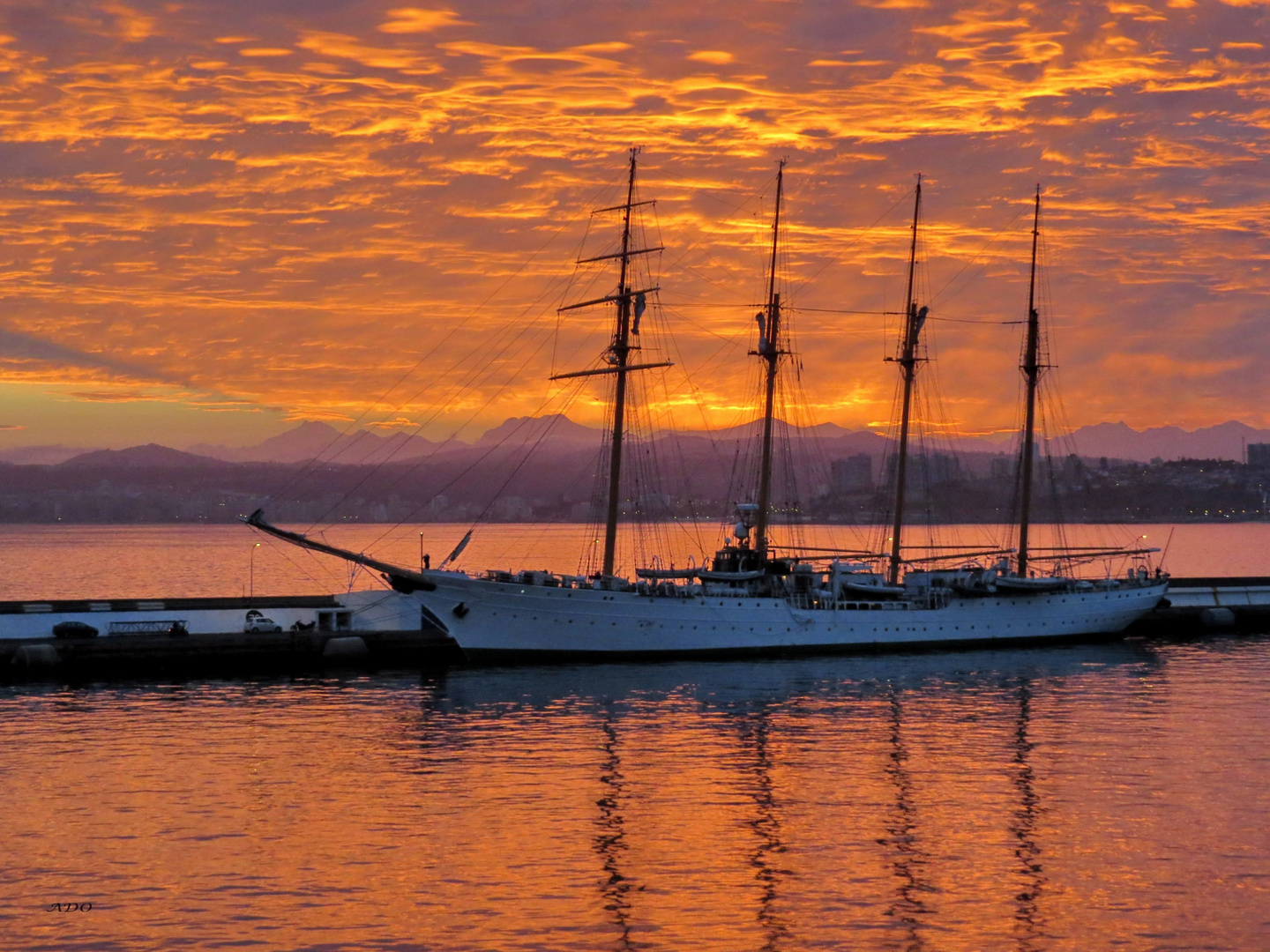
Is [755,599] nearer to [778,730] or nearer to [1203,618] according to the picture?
[778,730]

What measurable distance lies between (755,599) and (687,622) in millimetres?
3695

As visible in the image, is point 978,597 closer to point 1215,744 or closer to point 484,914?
point 1215,744

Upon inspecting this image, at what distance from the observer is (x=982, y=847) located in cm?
2650

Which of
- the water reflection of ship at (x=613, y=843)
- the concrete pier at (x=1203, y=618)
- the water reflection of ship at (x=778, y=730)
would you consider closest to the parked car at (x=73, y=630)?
the water reflection of ship at (x=778, y=730)

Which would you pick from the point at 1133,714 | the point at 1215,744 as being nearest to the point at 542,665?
the point at 1133,714

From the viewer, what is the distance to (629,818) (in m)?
28.8

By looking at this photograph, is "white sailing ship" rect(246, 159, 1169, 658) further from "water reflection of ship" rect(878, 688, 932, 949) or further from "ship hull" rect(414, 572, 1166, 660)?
"water reflection of ship" rect(878, 688, 932, 949)

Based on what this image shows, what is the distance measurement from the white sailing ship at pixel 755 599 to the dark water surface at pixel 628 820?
8865 mm

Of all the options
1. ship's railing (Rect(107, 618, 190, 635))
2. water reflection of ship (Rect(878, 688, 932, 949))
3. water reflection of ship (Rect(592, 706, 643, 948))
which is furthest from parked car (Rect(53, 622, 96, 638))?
water reflection of ship (Rect(878, 688, 932, 949))

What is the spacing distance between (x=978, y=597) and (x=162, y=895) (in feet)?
172

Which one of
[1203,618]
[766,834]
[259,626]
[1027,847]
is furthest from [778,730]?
[1203,618]

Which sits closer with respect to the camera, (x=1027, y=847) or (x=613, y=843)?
(x=1027, y=847)

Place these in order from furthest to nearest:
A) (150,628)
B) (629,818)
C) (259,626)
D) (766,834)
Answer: (259,626) < (150,628) < (629,818) < (766,834)

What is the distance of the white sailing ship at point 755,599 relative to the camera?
57781 mm
